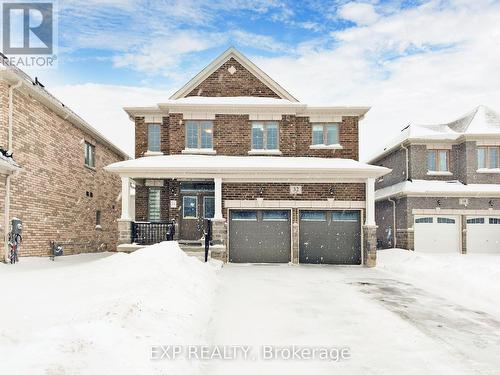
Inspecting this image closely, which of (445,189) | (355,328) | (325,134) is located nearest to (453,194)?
(445,189)

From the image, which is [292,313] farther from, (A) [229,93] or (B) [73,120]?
(B) [73,120]

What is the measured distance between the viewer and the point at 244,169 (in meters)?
16.2

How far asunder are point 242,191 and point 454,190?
40.2 ft

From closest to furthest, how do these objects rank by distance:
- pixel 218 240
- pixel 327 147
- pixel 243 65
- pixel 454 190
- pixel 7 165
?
pixel 7 165, pixel 218 240, pixel 327 147, pixel 243 65, pixel 454 190

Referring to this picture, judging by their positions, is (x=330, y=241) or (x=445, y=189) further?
(x=445, y=189)

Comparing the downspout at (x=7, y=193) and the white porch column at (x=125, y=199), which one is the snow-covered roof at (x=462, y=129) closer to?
the white porch column at (x=125, y=199)

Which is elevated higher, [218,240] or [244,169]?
[244,169]

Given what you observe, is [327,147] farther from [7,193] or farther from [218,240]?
[7,193]

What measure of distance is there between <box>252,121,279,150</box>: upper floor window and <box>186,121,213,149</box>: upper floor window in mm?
2101

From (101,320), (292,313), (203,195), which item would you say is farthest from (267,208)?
(101,320)

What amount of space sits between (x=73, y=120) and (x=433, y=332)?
56.7 feet

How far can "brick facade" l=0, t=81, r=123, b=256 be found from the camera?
1384 centimetres

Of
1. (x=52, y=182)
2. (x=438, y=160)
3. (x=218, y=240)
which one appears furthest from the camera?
(x=438, y=160)

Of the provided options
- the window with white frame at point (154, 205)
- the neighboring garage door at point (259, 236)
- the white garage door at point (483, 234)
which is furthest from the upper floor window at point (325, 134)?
the white garage door at point (483, 234)
